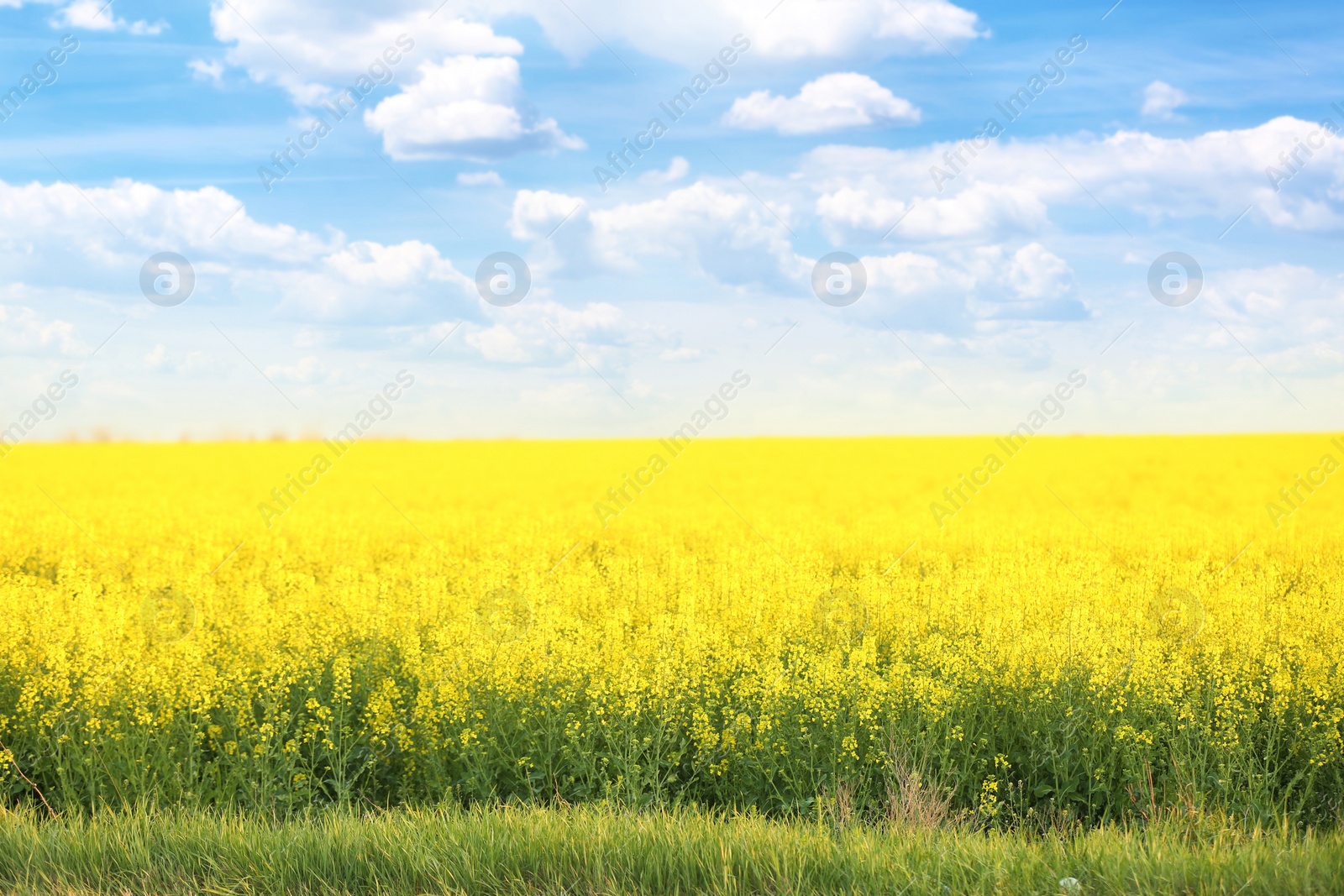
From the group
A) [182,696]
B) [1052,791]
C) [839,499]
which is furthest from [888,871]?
[839,499]

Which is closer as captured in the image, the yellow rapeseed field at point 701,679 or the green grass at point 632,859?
the green grass at point 632,859

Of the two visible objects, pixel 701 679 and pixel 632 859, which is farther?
pixel 701 679

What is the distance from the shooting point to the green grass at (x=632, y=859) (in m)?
4.19

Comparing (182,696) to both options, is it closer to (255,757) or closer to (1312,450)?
(255,757)

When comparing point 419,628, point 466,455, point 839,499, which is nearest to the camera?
point 419,628

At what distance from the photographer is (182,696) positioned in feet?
21.9

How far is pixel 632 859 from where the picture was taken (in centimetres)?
446

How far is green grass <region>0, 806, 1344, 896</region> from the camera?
419 cm

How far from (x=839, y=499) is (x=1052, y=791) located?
45.5 feet

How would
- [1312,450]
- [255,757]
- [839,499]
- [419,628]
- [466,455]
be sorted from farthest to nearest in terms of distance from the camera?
[466,455] → [1312,450] → [839,499] → [419,628] → [255,757]

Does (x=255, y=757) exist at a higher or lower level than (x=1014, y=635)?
lower

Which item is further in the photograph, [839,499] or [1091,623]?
[839,499]

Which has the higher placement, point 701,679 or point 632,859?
point 701,679

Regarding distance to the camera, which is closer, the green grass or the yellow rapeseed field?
the green grass
